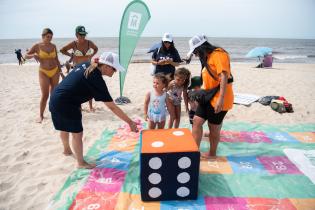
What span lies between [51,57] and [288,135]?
4.59 m

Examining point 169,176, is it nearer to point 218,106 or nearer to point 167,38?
point 218,106

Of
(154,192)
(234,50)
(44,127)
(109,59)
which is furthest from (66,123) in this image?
(234,50)

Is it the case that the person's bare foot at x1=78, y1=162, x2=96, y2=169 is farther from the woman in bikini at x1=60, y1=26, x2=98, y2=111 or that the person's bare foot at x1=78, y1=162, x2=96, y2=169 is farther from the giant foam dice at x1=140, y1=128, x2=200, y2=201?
the woman in bikini at x1=60, y1=26, x2=98, y2=111

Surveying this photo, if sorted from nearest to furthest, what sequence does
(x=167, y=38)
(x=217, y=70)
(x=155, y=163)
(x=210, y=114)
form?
1. (x=155, y=163)
2. (x=217, y=70)
3. (x=210, y=114)
4. (x=167, y=38)

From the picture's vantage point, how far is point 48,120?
5047 mm

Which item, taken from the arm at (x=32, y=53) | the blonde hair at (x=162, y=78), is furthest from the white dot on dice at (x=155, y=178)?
the arm at (x=32, y=53)

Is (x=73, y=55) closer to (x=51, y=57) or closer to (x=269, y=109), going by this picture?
(x=51, y=57)

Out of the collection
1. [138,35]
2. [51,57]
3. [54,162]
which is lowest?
[54,162]

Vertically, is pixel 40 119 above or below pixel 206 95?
below

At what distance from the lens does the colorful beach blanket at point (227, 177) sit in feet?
8.41

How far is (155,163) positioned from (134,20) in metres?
4.25

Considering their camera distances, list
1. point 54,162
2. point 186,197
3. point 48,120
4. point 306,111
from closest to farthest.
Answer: point 186,197 < point 54,162 < point 48,120 < point 306,111

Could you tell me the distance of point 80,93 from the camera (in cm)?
288

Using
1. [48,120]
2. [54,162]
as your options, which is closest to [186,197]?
[54,162]
